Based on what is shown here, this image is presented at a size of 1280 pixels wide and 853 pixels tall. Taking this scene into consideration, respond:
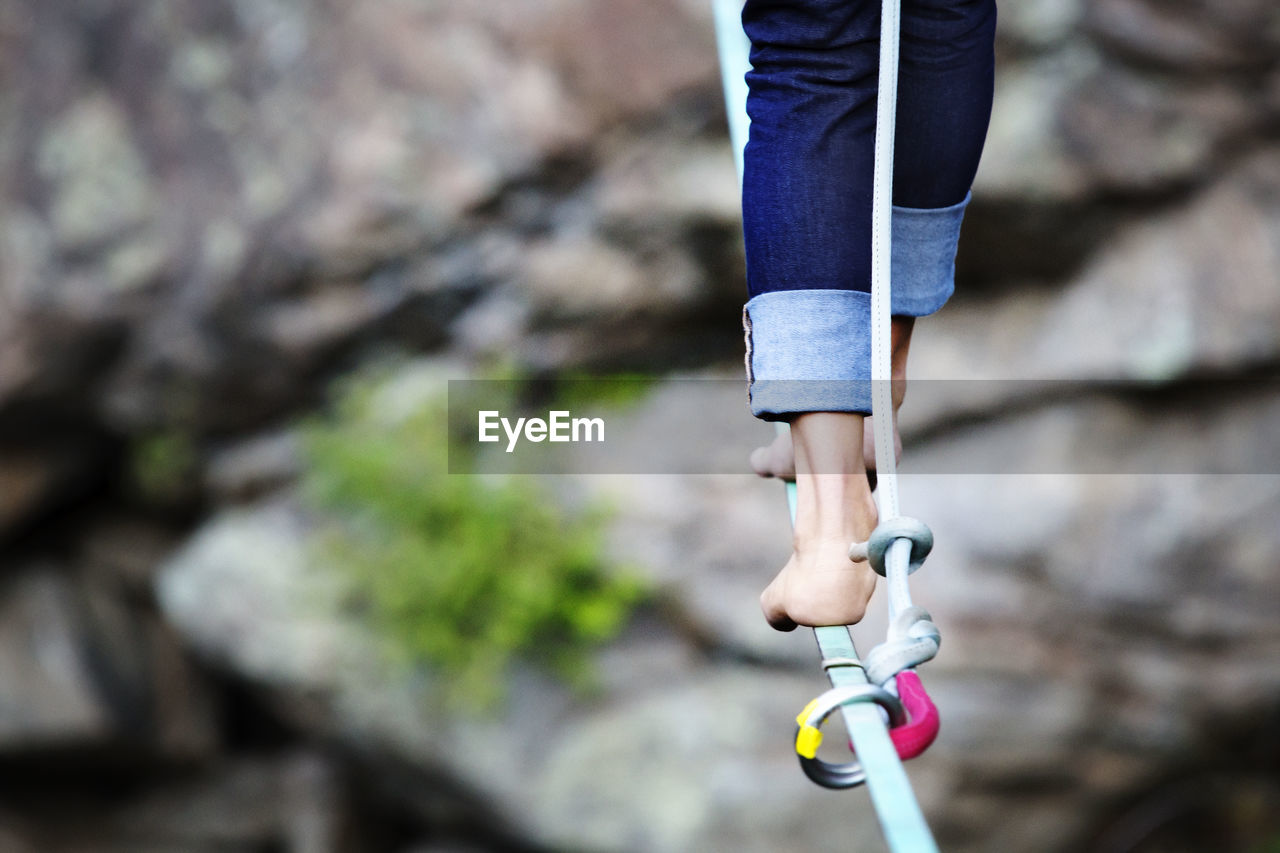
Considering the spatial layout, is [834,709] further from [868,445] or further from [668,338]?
[668,338]

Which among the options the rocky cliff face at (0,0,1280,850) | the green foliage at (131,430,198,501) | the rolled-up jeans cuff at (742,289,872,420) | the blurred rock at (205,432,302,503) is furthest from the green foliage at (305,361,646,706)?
the rolled-up jeans cuff at (742,289,872,420)

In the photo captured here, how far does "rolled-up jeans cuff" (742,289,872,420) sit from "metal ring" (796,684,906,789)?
0.16 m

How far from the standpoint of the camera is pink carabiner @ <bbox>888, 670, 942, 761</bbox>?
1.68ft

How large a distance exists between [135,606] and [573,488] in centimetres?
160

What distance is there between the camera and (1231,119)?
6.54 ft

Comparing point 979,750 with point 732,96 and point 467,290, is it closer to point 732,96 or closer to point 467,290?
point 467,290

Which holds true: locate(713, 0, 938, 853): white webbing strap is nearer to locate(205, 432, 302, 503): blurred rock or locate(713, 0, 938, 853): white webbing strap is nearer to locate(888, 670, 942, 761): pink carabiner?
locate(888, 670, 942, 761): pink carabiner

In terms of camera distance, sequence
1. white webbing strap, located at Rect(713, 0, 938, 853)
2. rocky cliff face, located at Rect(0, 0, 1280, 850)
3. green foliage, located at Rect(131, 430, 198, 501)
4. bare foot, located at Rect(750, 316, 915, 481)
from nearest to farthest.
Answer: white webbing strap, located at Rect(713, 0, 938, 853)
bare foot, located at Rect(750, 316, 915, 481)
rocky cliff face, located at Rect(0, 0, 1280, 850)
green foliage, located at Rect(131, 430, 198, 501)

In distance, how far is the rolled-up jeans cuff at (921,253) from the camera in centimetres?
66

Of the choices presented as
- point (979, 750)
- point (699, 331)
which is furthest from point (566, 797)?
point (699, 331)

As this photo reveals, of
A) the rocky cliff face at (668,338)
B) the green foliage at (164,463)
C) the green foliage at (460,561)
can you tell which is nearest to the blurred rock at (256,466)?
the rocky cliff face at (668,338)

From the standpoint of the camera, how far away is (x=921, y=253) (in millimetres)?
668

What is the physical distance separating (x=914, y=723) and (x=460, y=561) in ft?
5.59

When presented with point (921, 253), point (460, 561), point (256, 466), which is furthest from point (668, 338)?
point (921, 253)
